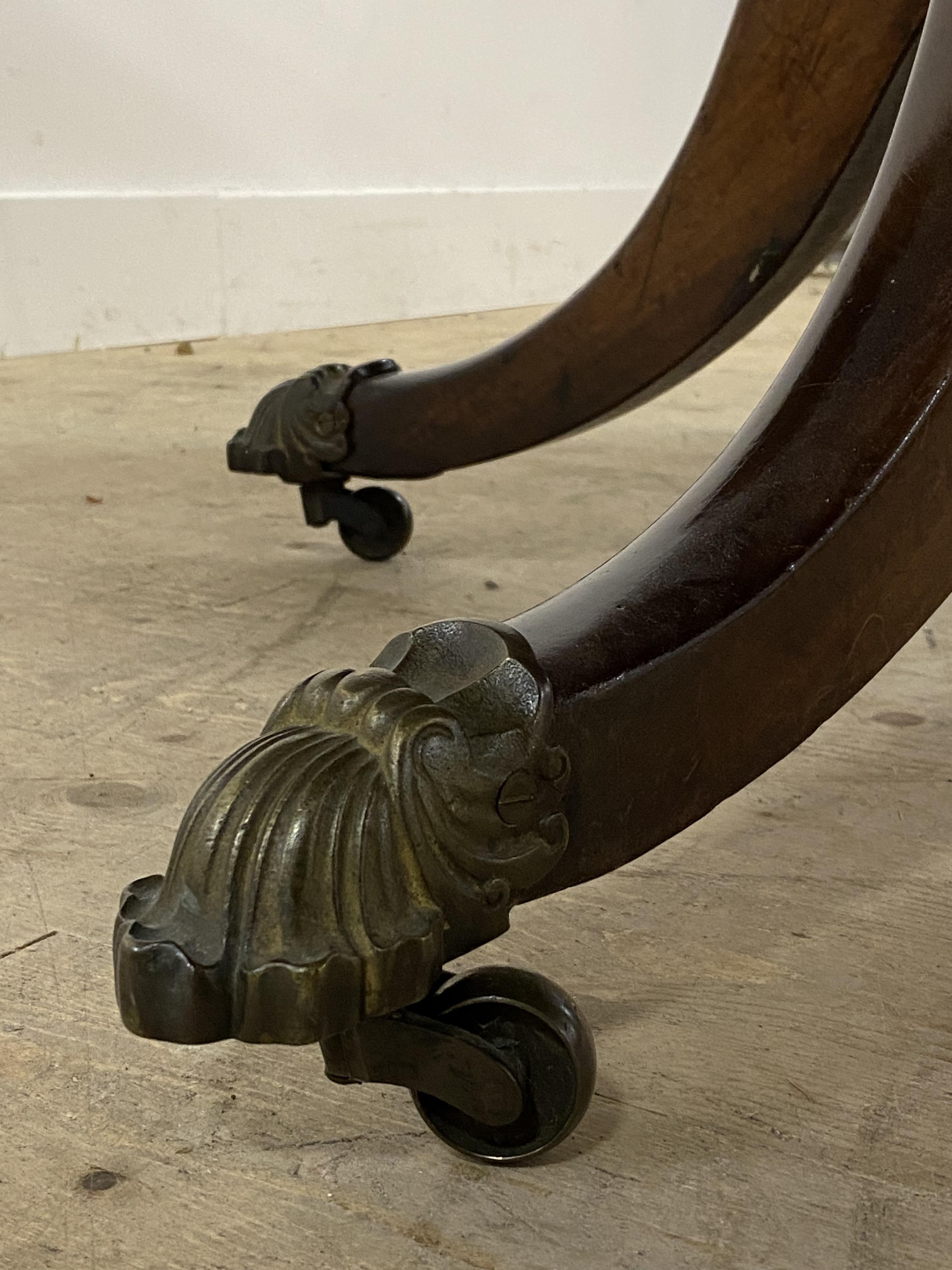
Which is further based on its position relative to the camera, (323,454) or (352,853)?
(323,454)

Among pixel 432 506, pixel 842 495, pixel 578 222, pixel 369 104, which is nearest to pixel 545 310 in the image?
pixel 578 222

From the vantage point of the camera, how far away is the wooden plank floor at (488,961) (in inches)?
16.0

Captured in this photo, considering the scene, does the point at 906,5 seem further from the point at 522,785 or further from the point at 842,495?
the point at 522,785

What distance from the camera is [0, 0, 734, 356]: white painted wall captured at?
2.14 m

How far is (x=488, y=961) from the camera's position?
1.82 feet

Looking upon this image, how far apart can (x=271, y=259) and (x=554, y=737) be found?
2181mm

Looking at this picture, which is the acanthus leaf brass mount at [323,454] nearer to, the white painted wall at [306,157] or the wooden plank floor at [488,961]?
the wooden plank floor at [488,961]

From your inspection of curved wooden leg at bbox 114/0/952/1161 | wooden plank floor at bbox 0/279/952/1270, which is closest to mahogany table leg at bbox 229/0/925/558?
wooden plank floor at bbox 0/279/952/1270

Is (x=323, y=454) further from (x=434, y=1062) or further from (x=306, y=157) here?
(x=306, y=157)

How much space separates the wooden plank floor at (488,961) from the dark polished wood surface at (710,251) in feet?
0.41

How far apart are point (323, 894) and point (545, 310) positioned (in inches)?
107

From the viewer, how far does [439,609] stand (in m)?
0.98

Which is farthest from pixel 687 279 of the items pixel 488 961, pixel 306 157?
pixel 306 157

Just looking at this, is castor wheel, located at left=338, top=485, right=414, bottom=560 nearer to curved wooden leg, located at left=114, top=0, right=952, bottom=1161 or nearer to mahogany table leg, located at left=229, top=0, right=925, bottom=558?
mahogany table leg, located at left=229, top=0, right=925, bottom=558
